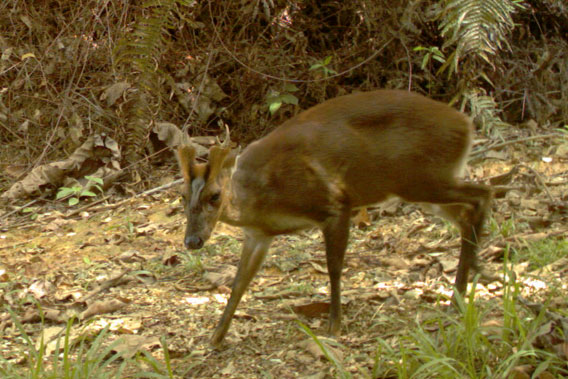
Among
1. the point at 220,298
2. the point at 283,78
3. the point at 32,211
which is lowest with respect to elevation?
the point at 32,211

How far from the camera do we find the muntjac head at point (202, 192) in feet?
11.8

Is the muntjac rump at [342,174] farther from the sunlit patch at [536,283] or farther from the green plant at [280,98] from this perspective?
the green plant at [280,98]

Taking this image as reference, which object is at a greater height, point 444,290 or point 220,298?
point 444,290

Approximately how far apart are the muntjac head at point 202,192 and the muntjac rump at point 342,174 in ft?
0.07

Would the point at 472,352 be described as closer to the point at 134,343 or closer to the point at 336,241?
the point at 336,241

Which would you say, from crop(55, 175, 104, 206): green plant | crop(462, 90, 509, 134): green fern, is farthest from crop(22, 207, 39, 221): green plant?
crop(462, 90, 509, 134): green fern

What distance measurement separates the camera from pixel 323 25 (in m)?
7.05

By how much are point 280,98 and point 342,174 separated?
9.16ft

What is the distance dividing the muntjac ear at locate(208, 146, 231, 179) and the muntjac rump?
17 millimetres

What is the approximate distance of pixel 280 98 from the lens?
6.62 metres

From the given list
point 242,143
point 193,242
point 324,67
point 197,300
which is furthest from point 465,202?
point 242,143

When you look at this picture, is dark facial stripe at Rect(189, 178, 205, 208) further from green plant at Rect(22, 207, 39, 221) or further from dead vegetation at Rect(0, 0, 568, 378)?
green plant at Rect(22, 207, 39, 221)

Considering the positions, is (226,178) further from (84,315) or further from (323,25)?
(323,25)

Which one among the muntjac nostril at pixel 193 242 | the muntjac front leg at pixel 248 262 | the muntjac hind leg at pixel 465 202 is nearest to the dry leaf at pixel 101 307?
the muntjac front leg at pixel 248 262
